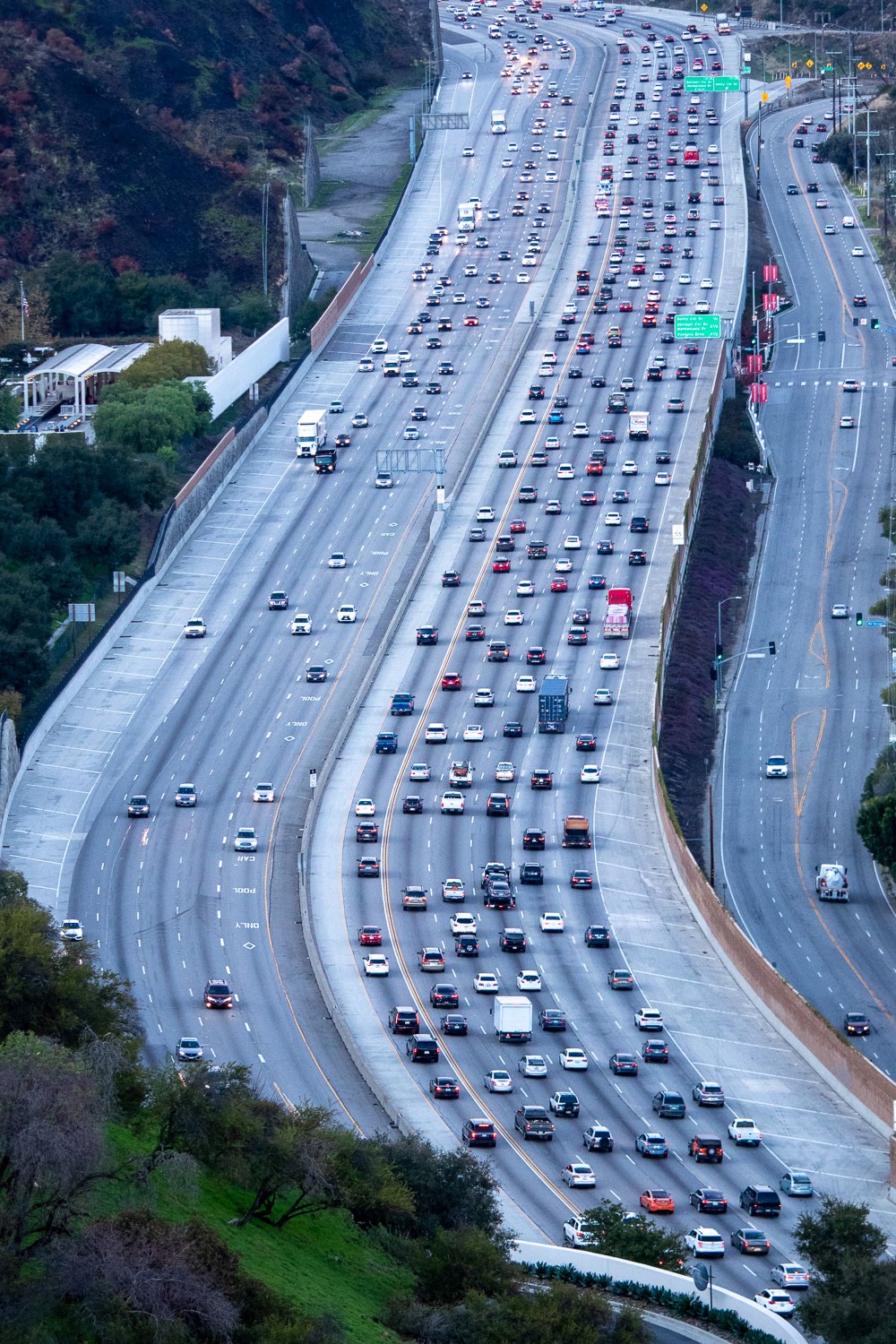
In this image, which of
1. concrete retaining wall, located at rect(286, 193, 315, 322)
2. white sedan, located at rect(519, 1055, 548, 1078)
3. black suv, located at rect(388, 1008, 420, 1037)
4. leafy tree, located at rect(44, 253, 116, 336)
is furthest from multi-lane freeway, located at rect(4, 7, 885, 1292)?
leafy tree, located at rect(44, 253, 116, 336)

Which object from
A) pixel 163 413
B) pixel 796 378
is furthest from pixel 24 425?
pixel 796 378

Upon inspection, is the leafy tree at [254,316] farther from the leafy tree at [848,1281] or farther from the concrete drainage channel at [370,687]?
the leafy tree at [848,1281]

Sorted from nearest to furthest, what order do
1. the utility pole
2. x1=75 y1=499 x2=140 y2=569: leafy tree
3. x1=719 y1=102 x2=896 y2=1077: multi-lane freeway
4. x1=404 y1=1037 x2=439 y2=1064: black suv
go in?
x1=404 y1=1037 x2=439 y2=1064: black suv → x1=719 y1=102 x2=896 y2=1077: multi-lane freeway → x1=75 y1=499 x2=140 y2=569: leafy tree → the utility pole

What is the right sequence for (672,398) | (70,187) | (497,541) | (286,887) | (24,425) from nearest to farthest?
(286,887) → (497,541) → (24,425) → (672,398) → (70,187)

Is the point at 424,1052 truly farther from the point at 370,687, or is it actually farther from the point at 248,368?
the point at 248,368

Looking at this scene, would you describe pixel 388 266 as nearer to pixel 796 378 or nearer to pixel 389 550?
pixel 796 378

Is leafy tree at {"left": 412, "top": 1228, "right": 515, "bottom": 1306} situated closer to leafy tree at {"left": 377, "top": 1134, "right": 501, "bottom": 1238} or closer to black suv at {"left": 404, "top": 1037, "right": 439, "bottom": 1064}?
leafy tree at {"left": 377, "top": 1134, "right": 501, "bottom": 1238}
